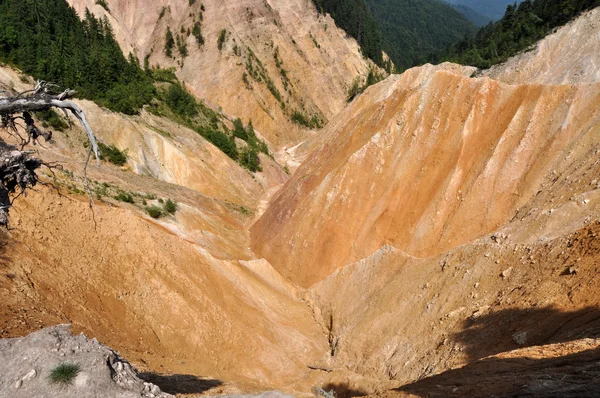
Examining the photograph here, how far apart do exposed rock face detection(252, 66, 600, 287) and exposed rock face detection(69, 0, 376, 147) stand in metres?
38.5

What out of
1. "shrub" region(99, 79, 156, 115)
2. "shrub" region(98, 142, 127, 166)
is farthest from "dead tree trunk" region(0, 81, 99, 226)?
"shrub" region(99, 79, 156, 115)

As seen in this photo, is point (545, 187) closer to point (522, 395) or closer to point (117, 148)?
point (522, 395)

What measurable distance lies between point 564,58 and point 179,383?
41.9m

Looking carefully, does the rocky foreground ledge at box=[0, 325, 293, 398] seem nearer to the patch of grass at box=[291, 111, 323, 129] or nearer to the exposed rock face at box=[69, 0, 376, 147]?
the exposed rock face at box=[69, 0, 376, 147]

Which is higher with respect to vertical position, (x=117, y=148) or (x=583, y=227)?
(x=583, y=227)

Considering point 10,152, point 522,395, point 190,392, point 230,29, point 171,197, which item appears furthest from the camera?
point 230,29

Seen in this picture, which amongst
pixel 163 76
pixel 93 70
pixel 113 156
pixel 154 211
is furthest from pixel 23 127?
pixel 163 76

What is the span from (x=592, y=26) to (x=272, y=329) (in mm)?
39461

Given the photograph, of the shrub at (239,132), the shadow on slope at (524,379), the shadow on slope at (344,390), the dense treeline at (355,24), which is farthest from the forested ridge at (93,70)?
the dense treeline at (355,24)

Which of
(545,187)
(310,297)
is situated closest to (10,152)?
(310,297)

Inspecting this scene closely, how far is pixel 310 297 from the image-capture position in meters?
24.8

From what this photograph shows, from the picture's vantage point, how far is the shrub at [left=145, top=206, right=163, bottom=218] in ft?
85.9

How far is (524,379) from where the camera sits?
8492mm

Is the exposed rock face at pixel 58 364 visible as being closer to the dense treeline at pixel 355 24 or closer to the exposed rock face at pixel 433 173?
the exposed rock face at pixel 433 173
